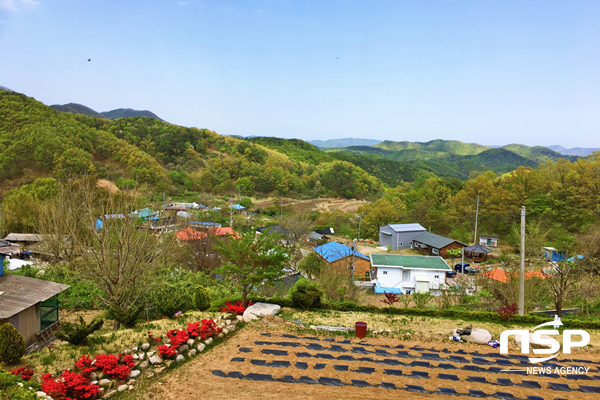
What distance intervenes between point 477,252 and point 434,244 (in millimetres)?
3973

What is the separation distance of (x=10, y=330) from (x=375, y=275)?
22.1 m

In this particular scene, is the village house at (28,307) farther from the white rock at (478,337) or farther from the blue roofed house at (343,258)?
the blue roofed house at (343,258)

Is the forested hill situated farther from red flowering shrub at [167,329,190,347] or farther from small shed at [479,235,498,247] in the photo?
red flowering shrub at [167,329,190,347]

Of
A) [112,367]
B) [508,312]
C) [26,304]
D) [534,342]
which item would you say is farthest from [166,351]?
[508,312]

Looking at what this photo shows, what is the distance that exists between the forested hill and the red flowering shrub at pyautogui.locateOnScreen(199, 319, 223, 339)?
1572 inches

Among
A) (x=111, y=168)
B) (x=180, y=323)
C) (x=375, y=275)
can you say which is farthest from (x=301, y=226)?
(x=111, y=168)

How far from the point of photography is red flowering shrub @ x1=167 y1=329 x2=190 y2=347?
800 centimetres

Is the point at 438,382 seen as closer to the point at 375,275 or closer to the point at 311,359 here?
the point at 311,359

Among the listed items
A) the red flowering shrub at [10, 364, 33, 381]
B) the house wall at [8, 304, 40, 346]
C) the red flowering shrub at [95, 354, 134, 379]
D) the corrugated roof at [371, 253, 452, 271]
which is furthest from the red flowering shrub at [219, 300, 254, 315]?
the corrugated roof at [371, 253, 452, 271]

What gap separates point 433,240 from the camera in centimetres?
3556

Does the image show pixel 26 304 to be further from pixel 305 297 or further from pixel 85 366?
pixel 305 297

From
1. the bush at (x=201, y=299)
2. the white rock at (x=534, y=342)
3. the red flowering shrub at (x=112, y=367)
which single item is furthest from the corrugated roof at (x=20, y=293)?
the white rock at (x=534, y=342)

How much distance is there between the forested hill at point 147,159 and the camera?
50656mm

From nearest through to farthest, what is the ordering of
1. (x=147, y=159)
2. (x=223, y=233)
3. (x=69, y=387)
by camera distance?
(x=69, y=387)
(x=223, y=233)
(x=147, y=159)
